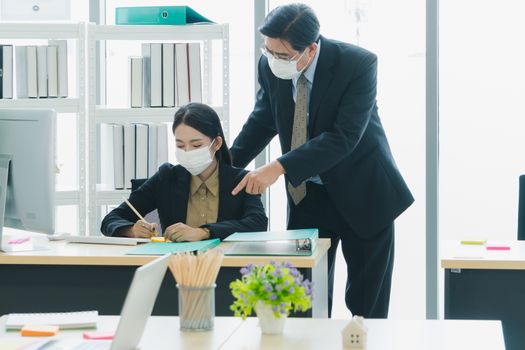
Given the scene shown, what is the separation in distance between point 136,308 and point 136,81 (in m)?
2.48

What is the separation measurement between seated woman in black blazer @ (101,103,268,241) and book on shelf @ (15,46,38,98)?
3.31 ft

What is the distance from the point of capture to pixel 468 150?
462 cm

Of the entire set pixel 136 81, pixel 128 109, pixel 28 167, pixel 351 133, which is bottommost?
pixel 28 167

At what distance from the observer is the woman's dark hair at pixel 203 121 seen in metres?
3.33

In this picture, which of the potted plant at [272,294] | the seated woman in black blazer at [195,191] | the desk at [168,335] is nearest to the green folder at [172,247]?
the seated woman in black blazer at [195,191]

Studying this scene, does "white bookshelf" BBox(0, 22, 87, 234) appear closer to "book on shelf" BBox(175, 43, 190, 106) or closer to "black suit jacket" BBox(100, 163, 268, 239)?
"book on shelf" BBox(175, 43, 190, 106)

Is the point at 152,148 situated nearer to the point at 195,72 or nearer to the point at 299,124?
the point at 195,72

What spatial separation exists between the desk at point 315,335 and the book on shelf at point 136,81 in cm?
203

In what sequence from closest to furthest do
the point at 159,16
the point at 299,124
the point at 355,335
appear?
1. the point at 355,335
2. the point at 299,124
3. the point at 159,16

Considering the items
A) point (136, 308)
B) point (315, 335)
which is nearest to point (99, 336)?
point (136, 308)

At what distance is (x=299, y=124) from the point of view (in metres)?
3.33

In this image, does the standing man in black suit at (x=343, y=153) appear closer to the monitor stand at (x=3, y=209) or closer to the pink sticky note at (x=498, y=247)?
the pink sticky note at (x=498, y=247)

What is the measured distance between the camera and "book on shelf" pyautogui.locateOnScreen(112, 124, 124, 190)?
13.6ft

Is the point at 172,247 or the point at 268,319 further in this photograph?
the point at 172,247
